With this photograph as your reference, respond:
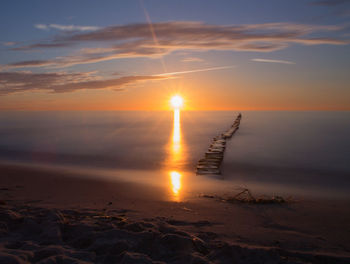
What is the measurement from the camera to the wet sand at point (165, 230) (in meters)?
5.67

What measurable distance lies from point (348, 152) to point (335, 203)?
24243mm

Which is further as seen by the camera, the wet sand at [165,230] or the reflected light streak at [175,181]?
the reflected light streak at [175,181]

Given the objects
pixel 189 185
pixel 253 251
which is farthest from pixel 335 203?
pixel 253 251

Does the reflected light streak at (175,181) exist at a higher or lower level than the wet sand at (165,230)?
higher

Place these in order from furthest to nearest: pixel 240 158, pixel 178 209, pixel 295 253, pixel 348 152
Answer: pixel 348 152 < pixel 240 158 < pixel 178 209 < pixel 295 253

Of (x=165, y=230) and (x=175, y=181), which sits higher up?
(x=175, y=181)

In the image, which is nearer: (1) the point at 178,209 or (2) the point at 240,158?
(1) the point at 178,209

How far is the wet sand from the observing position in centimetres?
567

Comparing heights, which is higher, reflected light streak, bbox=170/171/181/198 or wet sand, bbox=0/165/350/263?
reflected light streak, bbox=170/171/181/198

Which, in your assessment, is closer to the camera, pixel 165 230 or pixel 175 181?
pixel 165 230

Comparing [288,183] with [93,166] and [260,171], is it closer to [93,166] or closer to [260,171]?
[260,171]

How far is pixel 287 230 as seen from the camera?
25.7ft

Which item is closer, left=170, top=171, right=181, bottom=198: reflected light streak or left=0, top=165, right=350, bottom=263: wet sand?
left=0, top=165, right=350, bottom=263: wet sand

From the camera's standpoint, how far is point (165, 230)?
694 cm
